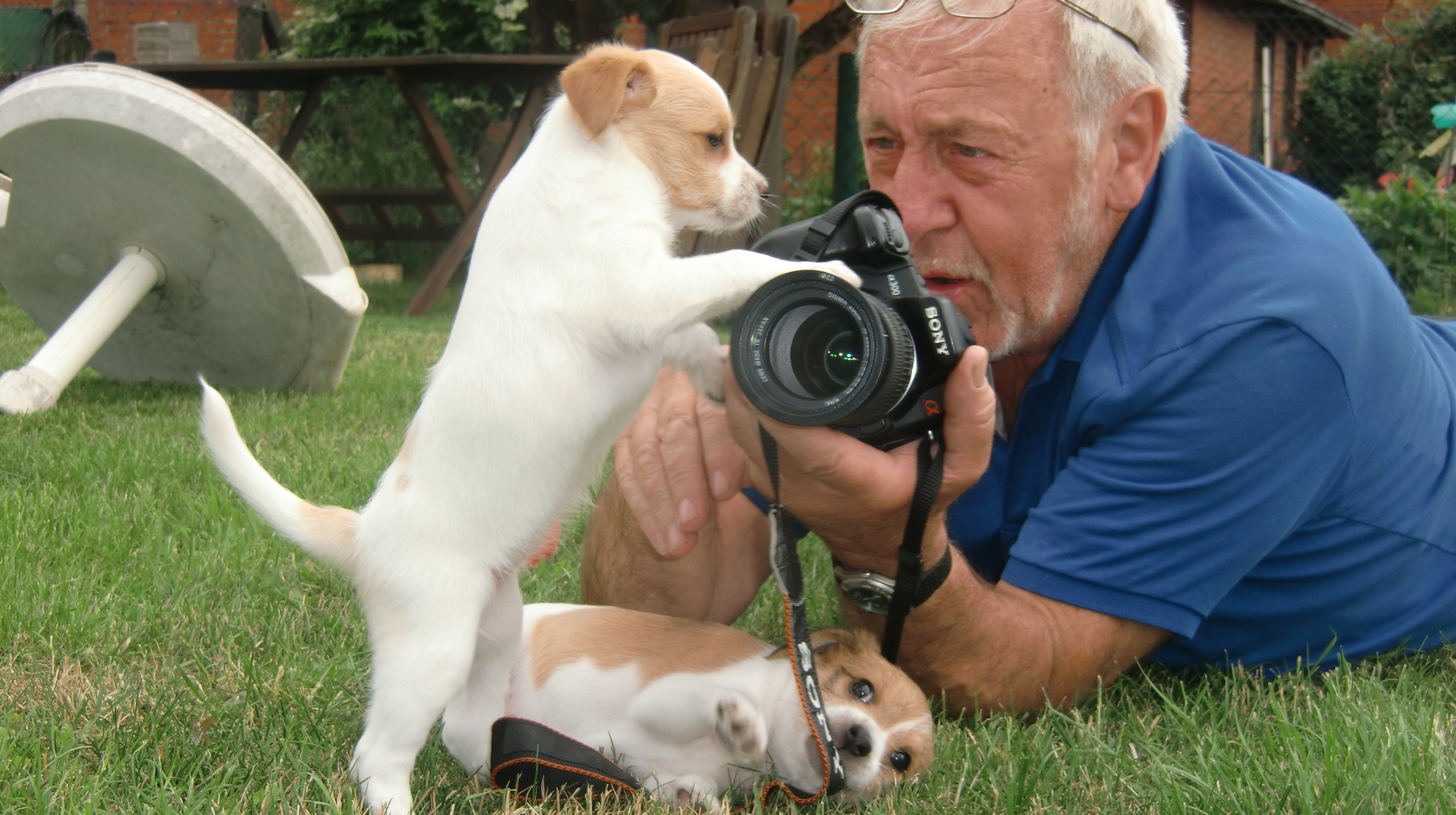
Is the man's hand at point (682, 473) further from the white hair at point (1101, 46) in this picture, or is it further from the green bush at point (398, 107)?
the green bush at point (398, 107)

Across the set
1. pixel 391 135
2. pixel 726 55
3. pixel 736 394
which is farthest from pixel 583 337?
pixel 391 135

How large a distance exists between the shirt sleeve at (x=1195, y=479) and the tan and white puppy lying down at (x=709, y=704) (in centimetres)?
31

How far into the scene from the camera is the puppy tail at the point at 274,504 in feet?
5.99

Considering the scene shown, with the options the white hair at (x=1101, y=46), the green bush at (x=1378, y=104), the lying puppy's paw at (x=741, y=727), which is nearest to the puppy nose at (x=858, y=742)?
the lying puppy's paw at (x=741, y=727)

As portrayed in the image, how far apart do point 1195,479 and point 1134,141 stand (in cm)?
64

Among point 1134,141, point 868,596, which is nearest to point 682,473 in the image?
point 868,596

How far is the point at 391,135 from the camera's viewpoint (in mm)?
10102

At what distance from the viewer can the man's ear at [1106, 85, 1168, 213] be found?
2.17 metres

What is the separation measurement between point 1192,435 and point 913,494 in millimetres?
489

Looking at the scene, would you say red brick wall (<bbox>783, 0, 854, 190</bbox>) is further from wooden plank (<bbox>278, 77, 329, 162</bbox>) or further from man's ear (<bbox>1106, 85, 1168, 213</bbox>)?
man's ear (<bbox>1106, 85, 1168, 213</bbox>)

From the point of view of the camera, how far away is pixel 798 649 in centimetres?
172

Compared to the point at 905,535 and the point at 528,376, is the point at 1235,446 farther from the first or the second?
the point at 528,376

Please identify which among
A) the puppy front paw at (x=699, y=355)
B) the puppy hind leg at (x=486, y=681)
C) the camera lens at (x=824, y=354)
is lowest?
the puppy hind leg at (x=486, y=681)

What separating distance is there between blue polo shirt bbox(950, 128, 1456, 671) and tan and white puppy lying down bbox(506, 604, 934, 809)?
311 millimetres
